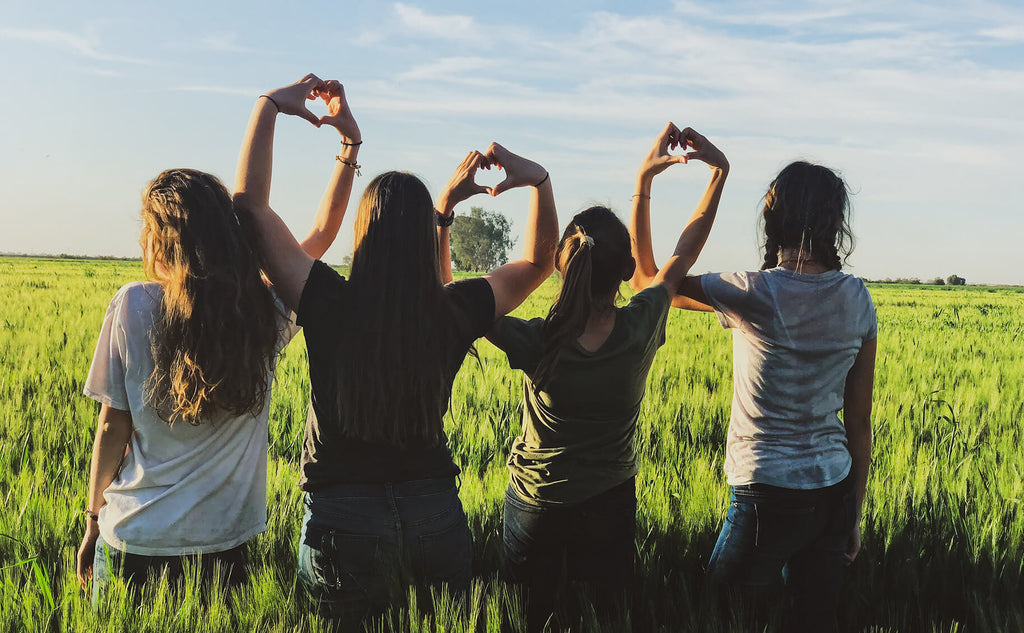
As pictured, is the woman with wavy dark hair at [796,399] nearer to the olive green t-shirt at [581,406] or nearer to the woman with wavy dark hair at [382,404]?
the olive green t-shirt at [581,406]

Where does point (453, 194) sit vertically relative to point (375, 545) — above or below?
above

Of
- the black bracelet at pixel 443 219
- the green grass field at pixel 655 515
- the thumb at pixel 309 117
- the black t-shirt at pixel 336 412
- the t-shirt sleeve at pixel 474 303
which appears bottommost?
the green grass field at pixel 655 515

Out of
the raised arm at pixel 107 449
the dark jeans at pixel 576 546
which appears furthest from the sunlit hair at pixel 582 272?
the raised arm at pixel 107 449

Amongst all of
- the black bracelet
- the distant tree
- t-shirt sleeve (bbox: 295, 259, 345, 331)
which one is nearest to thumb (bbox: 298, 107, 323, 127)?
the black bracelet

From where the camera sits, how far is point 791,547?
84.4 inches

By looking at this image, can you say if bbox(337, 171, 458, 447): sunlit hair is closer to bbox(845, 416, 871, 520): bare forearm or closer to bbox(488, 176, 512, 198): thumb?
bbox(488, 176, 512, 198): thumb

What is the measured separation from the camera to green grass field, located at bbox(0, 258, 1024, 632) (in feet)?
6.72

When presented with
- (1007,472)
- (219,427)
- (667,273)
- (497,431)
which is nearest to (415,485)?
(219,427)

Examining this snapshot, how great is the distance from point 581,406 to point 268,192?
3.55ft

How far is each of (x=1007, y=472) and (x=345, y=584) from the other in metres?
3.96

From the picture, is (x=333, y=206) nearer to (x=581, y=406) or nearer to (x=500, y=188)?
(x=500, y=188)

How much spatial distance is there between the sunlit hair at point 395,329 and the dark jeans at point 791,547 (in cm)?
93

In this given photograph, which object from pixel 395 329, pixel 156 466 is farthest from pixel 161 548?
pixel 395 329

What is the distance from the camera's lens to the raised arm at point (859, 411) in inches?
90.7
